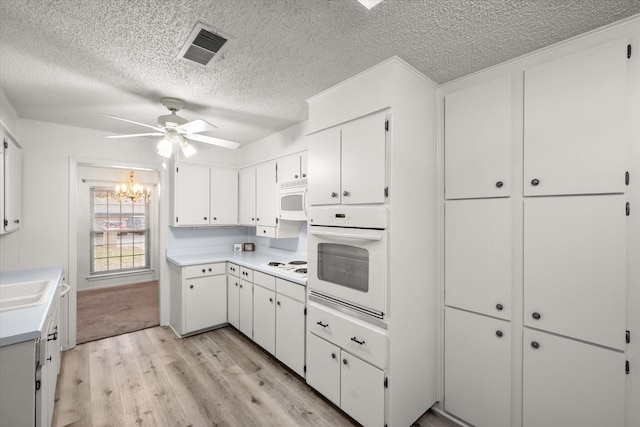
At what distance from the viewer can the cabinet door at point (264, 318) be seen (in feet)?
9.25

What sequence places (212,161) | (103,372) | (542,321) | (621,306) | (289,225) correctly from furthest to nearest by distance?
(212,161) < (289,225) < (103,372) < (542,321) < (621,306)

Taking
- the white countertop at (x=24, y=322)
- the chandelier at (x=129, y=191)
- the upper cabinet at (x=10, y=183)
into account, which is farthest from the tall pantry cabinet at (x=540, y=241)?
the chandelier at (x=129, y=191)

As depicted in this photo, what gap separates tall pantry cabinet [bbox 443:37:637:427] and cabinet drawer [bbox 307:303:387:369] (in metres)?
0.63

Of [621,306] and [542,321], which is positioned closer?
[621,306]

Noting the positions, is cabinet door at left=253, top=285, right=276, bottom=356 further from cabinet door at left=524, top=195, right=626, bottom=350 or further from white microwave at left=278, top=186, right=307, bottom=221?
cabinet door at left=524, top=195, right=626, bottom=350

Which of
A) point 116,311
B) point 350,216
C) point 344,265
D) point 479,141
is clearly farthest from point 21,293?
point 479,141

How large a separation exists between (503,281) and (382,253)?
800 mm

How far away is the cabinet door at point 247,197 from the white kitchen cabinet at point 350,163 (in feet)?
5.69

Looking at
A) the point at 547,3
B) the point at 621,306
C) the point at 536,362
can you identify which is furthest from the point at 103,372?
the point at 547,3

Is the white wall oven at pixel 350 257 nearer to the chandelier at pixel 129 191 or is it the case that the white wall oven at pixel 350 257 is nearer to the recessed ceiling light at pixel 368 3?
the recessed ceiling light at pixel 368 3

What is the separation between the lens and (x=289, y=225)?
135 inches

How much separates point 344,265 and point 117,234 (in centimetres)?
577

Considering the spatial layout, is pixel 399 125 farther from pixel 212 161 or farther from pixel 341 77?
pixel 212 161

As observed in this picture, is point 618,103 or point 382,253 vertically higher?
point 618,103
